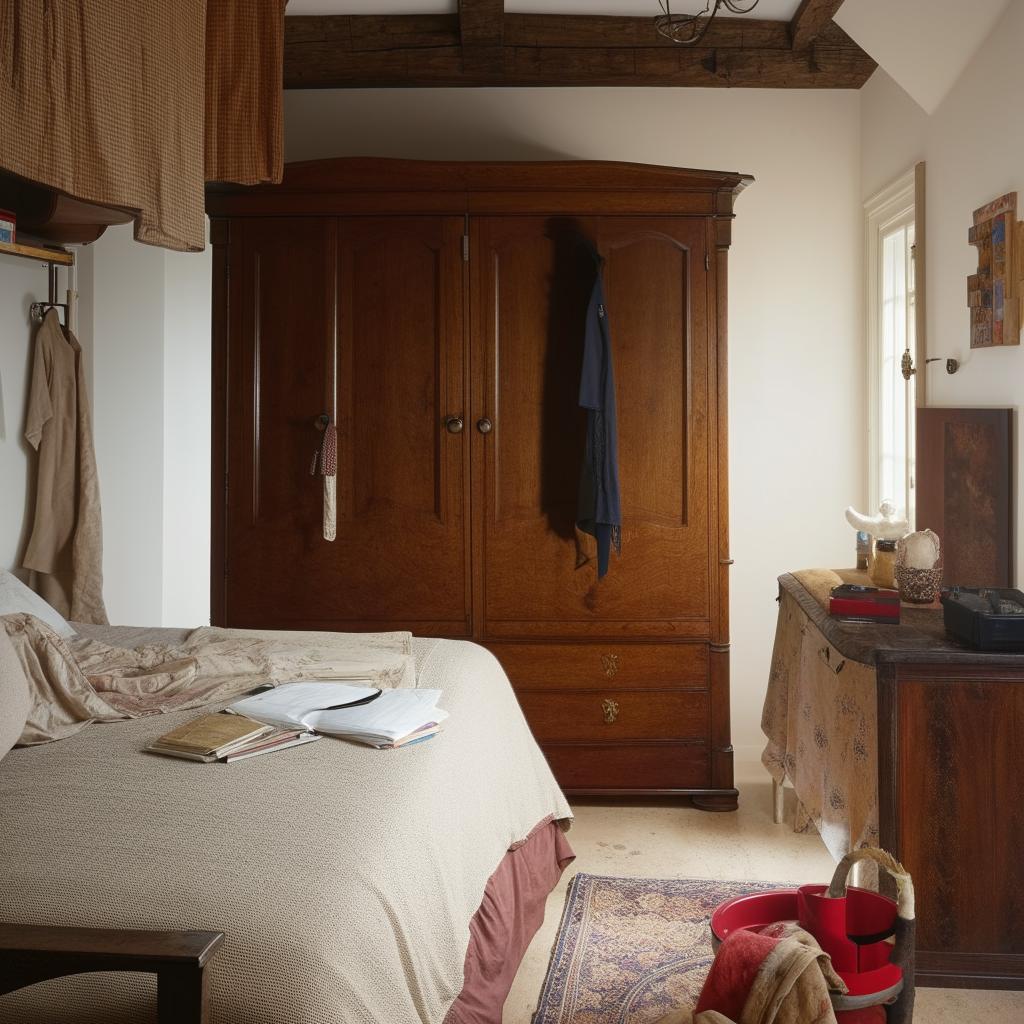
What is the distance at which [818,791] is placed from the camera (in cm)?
287

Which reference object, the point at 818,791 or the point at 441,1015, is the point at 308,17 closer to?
the point at 818,791

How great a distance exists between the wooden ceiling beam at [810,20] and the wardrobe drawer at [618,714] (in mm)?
2329

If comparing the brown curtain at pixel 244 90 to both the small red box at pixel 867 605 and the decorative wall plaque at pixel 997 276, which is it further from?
the decorative wall plaque at pixel 997 276

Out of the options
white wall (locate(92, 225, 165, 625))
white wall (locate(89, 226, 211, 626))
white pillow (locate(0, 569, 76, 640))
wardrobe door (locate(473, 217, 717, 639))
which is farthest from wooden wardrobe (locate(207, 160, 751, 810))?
white pillow (locate(0, 569, 76, 640))

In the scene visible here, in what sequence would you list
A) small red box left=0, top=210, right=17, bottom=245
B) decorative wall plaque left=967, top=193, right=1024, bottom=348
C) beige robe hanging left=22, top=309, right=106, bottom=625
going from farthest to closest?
1. beige robe hanging left=22, top=309, right=106, bottom=625
2. decorative wall plaque left=967, top=193, right=1024, bottom=348
3. small red box left=0, top=210, right=17, bottom=245

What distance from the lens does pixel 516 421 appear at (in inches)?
152

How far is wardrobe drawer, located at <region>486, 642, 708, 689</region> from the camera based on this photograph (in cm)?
388

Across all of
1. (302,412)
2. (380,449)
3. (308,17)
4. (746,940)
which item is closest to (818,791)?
(746,940)

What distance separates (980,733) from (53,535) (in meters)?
2.55

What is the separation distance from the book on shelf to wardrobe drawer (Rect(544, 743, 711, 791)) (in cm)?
162

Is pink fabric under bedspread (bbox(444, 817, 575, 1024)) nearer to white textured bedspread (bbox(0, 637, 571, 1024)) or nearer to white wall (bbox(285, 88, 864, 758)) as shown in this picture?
white textured bedspread (bbox(0, 637, 571, 1024))

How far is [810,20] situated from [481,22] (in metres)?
1.13

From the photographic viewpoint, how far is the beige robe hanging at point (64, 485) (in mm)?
3309

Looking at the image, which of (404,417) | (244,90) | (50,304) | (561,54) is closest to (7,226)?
(50,304)
